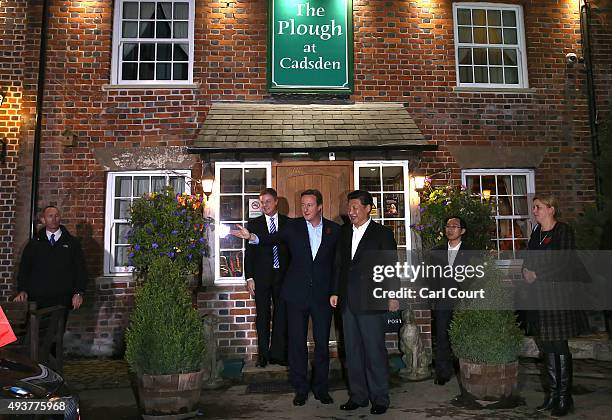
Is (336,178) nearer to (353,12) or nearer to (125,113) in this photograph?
(353,12)

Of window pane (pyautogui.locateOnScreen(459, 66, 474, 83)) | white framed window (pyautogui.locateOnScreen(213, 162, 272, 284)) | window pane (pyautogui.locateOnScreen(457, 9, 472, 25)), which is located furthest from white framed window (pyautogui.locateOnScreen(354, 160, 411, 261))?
window pane (pyautogui.locateOnScreen(457, 9, 472, 25))

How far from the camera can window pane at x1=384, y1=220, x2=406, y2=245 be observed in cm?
743

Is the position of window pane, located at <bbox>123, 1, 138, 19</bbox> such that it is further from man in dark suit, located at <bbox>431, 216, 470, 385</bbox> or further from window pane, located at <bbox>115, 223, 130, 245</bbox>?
man in dark suit, located at <bbox>431, 216, 470, 385</bbox>

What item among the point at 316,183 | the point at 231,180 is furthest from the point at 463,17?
the point at 231,180

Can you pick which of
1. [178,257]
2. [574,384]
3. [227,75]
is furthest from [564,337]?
[227,75]

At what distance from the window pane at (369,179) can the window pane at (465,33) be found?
3037 millimetres

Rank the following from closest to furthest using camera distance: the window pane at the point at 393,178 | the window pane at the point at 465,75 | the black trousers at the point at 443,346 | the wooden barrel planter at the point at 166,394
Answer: the wooden barrel planter at the point at 166,394 → the black trousers at the point at 443,346 → the window pane at the point at 393,178 → the window pane at the point at 465,75

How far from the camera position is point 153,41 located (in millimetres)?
8109

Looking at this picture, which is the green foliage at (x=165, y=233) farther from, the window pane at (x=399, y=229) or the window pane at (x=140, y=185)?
the window pane at (x=399, y=229)

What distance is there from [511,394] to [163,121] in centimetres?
605

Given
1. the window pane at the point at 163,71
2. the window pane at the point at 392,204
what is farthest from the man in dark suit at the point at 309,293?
the window pane at the point at 163,71

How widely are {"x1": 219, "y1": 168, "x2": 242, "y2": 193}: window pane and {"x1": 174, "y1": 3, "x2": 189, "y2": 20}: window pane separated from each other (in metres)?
2.87

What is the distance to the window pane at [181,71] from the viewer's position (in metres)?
8.09

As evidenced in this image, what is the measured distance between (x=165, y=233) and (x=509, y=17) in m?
6.78
